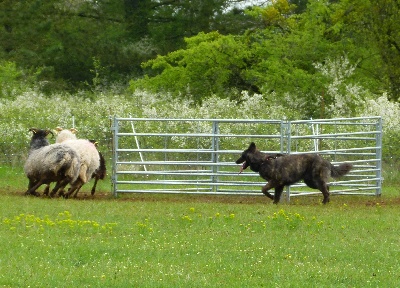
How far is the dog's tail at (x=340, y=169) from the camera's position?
55.9 ft

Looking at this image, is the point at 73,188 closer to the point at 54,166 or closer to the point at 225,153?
the point at 54,166

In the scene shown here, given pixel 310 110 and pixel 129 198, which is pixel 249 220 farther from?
pixel 310 110

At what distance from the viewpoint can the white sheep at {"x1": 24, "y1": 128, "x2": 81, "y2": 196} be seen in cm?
1703

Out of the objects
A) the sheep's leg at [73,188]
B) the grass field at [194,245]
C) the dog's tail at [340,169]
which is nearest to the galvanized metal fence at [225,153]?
the sheep's leg at [73,188]

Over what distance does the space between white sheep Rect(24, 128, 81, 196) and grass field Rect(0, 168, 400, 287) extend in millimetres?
906

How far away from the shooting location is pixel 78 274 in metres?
8.71

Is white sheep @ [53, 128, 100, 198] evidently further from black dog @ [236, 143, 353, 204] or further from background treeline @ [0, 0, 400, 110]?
background treeline @ [0, 0, 400, 110]

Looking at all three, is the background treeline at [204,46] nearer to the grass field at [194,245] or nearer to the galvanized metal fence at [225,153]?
the galvanized metal fence at [225,153]

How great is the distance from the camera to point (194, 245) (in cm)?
1067

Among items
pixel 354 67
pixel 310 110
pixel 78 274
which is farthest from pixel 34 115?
pixel 78 274

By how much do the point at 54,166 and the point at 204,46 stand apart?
1637 cm

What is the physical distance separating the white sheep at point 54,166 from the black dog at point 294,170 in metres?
3.39

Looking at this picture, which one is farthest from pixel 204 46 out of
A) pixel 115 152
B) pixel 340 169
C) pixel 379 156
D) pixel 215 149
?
pixel 340 169

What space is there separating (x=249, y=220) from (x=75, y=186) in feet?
17.1
